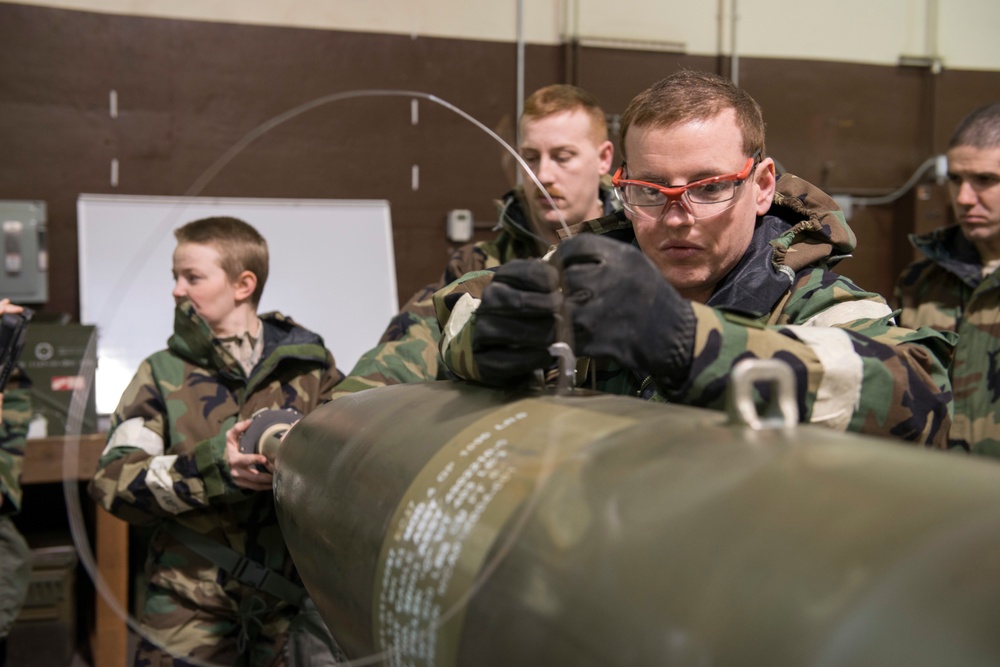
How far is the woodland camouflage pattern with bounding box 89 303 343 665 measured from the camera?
182 centimetres

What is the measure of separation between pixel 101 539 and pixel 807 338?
2450 mm

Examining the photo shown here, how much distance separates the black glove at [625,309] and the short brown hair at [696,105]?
37 centimetres

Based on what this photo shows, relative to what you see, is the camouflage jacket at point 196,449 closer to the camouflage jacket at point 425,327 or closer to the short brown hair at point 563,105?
the camouflage jacket at point 425,327

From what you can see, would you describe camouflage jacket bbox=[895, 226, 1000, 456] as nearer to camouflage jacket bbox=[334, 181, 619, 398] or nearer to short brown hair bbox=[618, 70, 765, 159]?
camouflage jacket bbox=[334, 181, 619, 398]

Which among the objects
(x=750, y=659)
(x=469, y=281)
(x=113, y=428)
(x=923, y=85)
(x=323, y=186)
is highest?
(x=923, y=85)

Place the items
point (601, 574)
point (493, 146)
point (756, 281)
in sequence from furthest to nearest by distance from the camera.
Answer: point (493, 146)
point (756, 281)
point (601, 574)

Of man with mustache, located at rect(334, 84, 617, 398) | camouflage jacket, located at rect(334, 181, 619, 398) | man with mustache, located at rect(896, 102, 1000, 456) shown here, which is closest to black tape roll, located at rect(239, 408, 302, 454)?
camouflage jacket, located at rect(334, 181, 619, 398)

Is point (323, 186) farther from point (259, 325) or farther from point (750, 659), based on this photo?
point (750, 659)

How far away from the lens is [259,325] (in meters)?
2.15

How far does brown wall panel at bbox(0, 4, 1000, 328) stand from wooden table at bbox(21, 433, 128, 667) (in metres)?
0.91

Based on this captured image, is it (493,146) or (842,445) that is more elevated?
(493,146)

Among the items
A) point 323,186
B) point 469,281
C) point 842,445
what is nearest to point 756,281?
point 469,281

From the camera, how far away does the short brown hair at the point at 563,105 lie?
2170 mm

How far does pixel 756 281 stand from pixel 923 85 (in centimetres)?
403
